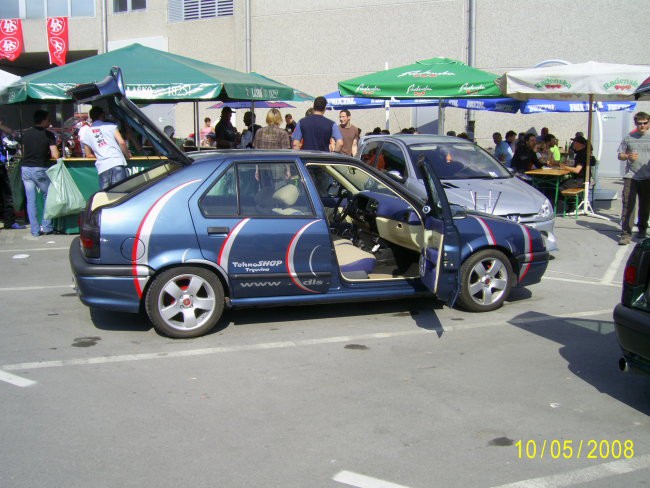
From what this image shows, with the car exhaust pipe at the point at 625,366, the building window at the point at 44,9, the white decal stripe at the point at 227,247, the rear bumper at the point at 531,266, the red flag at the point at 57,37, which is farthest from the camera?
the building window at the point at 44,9

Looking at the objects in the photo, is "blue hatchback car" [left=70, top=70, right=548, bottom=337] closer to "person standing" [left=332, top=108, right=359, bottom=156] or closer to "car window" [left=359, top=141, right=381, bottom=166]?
"car window" [left=359, top=141, right=381, bottom=166]

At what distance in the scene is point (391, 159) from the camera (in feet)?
33.0

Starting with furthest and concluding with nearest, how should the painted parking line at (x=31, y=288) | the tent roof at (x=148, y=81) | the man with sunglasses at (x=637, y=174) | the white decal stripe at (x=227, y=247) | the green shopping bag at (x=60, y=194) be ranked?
1. the green shopping bag at (x=60, y=194)
2. the tent roof at (x=148, y=81)
3. the man with sunglasses at (x=637, y=174)
4. the painted parking line at (x=31, y=288)
5. the white decal stripe at (x=227, y=247)

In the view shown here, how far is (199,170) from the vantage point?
19.2ft

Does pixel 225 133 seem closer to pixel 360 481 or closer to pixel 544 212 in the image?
pixel 544 212

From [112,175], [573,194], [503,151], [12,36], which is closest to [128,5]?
[12,36]

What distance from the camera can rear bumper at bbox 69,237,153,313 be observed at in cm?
556

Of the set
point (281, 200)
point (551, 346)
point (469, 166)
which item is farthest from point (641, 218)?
point (281, 200)

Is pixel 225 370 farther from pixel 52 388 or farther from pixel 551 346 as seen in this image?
pixel 551 346

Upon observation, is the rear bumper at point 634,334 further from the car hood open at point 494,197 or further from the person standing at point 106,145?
the person standing at point 106,145

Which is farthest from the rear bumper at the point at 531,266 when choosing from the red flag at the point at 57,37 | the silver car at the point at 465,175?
the red flag at the point at 57,37

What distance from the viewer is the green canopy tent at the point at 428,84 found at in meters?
11.5

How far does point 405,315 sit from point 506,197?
3026 millimetres

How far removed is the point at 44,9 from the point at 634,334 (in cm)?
2874
